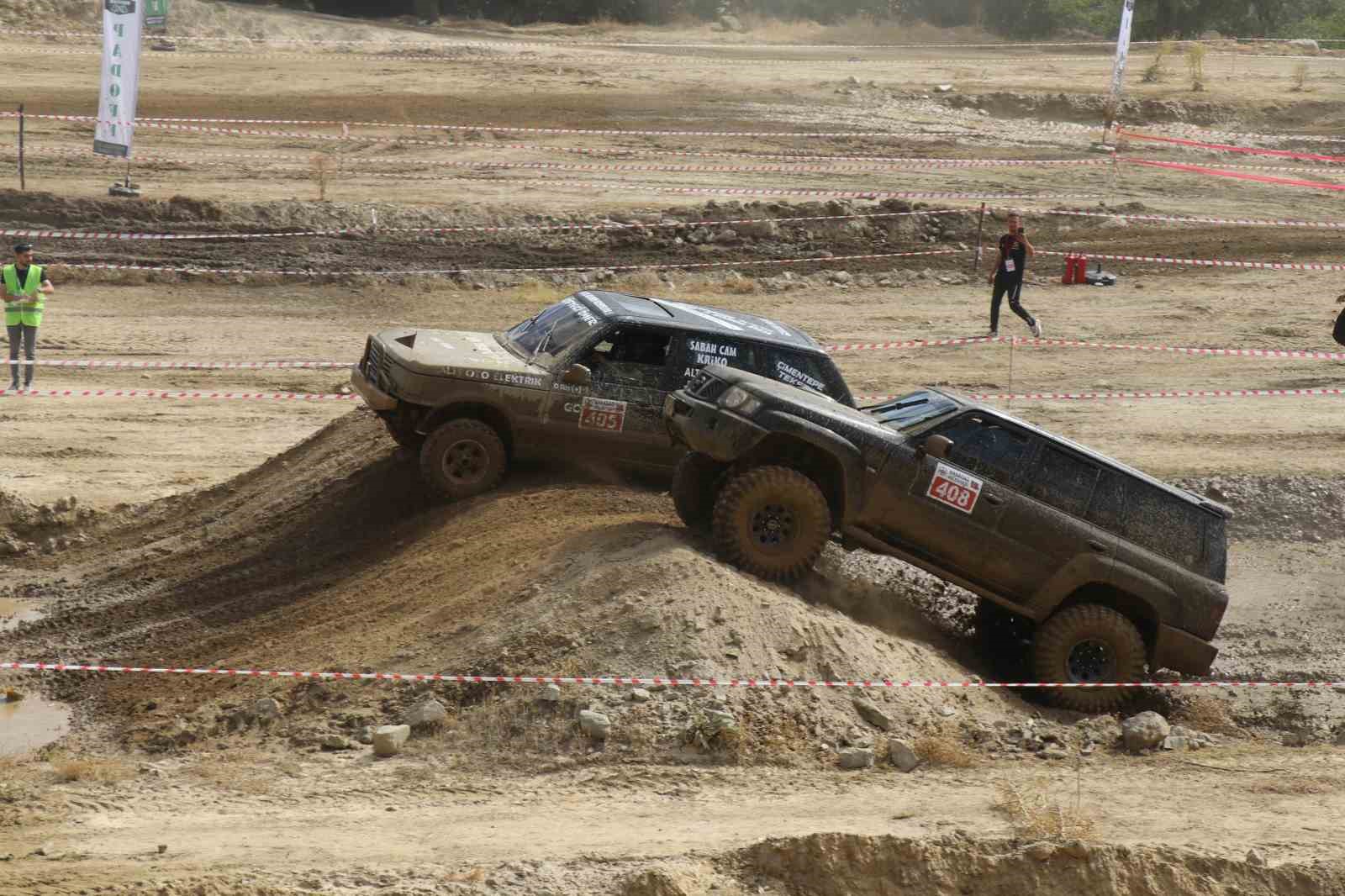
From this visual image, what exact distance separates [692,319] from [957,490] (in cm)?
300

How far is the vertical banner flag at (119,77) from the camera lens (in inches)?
891

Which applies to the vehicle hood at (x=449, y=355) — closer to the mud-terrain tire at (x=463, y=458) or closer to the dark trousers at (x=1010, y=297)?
the mud-terrain tire at (x=463, y=458)

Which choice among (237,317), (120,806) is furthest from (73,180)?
(120,806)

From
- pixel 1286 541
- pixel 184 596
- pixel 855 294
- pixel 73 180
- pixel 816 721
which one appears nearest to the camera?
pixel 816 721

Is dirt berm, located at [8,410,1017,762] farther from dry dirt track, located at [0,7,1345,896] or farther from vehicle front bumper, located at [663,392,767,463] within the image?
vehicle front bumper, located at [663,392,767,463]

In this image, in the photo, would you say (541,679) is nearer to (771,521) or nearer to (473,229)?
(771,521)

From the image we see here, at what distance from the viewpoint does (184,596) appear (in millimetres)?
11953

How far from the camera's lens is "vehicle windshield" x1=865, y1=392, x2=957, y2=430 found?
11.3m

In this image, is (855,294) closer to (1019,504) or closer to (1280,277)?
(1280,277)

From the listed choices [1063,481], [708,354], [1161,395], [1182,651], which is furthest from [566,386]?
[1161,395]

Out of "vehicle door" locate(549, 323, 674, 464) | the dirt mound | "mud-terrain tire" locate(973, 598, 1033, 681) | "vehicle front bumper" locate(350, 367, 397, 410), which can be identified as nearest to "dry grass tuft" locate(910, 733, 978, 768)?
the dirt mound

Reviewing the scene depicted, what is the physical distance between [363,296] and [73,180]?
6.75m

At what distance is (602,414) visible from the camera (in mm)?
12445

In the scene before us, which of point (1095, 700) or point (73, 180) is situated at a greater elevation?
point (73, 180)
